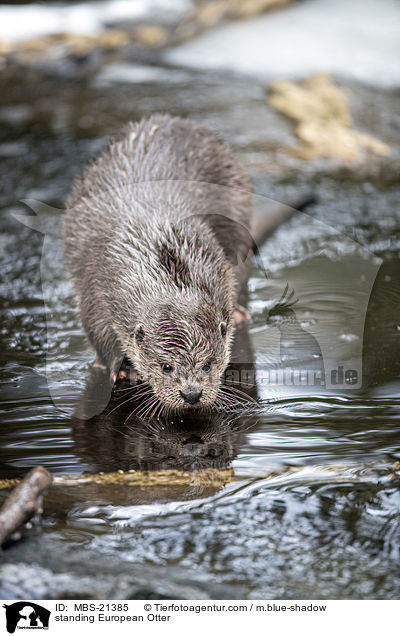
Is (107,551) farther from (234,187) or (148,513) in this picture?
(234,187)

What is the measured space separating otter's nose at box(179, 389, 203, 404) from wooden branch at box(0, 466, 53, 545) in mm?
697

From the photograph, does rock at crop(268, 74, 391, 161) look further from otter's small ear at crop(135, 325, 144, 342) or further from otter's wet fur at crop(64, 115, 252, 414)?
otter's small ear at crop(135, 325, 144, 342)

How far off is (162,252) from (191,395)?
2.30 feet

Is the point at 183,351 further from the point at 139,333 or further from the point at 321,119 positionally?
the point at 321,119

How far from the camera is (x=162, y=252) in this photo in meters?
3.32

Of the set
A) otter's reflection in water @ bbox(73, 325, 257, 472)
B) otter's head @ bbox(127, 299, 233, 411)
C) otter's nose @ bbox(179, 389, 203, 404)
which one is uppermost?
otter's head @ bbox(127, 299, 233, 411)

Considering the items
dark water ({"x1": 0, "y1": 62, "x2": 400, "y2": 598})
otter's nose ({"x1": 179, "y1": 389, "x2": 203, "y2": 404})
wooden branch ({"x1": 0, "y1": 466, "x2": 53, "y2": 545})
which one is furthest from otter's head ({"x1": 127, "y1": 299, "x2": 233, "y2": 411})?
wooden branch ({"x1": 0, "y1": 466, "x2": 53, "y2": 545})

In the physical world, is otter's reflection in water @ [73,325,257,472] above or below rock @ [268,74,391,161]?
below

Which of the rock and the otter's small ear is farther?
the rock

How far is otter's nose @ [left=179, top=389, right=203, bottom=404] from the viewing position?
9.80 ft
